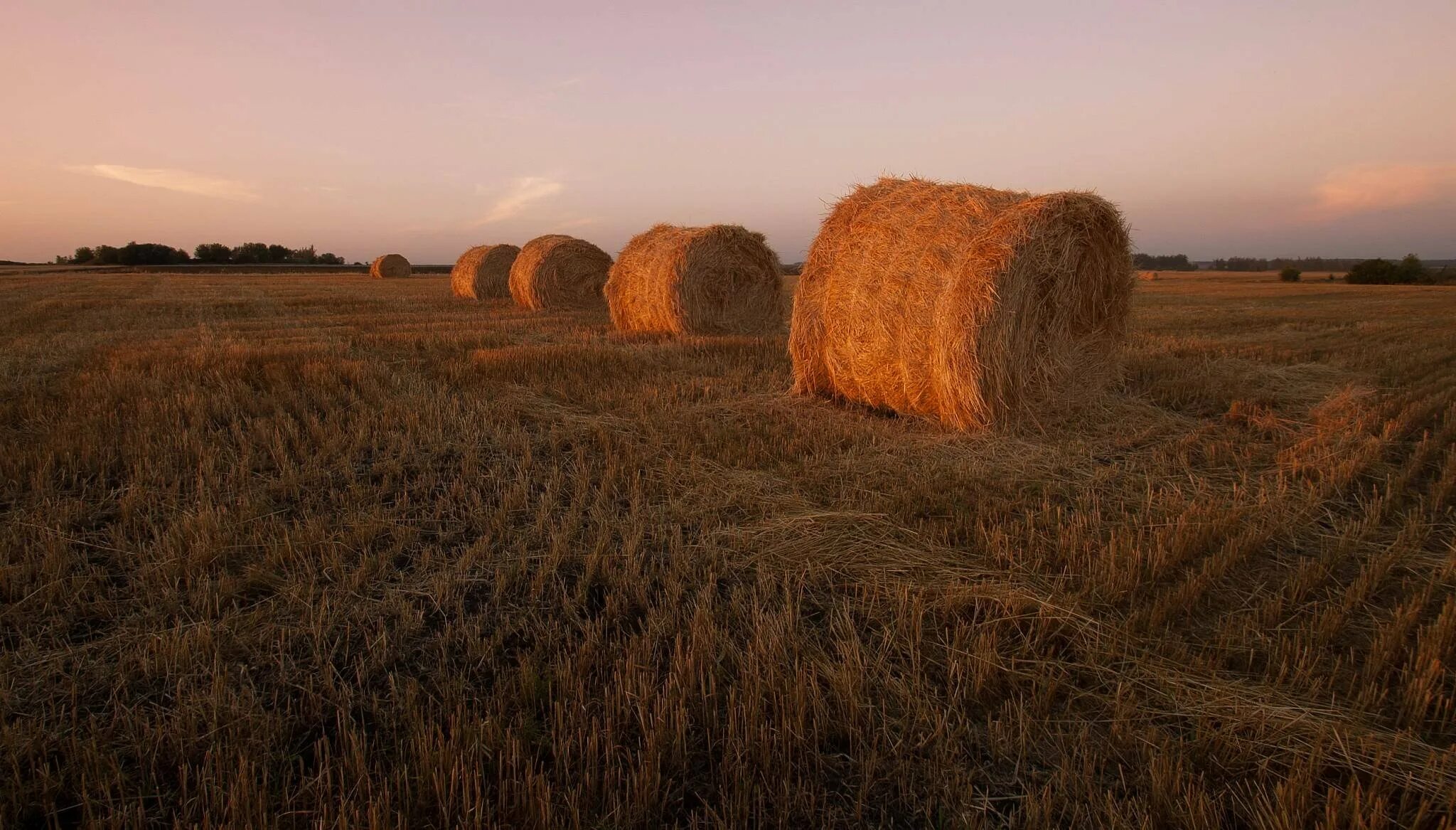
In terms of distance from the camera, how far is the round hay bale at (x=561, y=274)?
51.6 feet

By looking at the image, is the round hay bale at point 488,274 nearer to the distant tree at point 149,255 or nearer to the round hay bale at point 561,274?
the round hay bale at point 561,274

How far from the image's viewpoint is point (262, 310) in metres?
14.6

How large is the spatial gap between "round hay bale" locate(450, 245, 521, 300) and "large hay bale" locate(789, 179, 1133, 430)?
15.1 meters

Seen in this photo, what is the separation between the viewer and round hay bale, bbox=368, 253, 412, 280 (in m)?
36.7

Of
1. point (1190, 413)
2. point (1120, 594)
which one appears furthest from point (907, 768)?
point (1190, 413)

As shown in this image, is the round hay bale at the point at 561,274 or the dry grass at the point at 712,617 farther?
the round hay bale at the point at 561,274

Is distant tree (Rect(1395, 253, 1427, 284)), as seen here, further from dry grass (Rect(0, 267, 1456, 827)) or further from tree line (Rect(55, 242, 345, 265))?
tree line (Rect(55, 242, 345, 265))

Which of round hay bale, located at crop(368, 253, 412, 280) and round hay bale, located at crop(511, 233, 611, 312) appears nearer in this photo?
round hay bale, located at crop(511, 233, 611, 312)

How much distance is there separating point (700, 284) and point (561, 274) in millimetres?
6347

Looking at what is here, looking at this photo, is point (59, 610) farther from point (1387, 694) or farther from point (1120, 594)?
point (1387, 694)

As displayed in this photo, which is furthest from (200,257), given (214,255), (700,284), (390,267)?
(700,284)

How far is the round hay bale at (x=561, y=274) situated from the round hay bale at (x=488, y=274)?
366 centimetres

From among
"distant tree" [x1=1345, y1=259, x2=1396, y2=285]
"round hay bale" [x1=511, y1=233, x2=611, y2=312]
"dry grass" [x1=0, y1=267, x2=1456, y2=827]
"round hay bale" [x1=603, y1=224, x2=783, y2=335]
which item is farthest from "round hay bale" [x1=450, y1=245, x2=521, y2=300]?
"distant tree" [x1=1345, y1=259, x2=1396, y2=285]

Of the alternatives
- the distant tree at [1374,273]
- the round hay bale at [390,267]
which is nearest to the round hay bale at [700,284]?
the round hay bale at [390,267]
